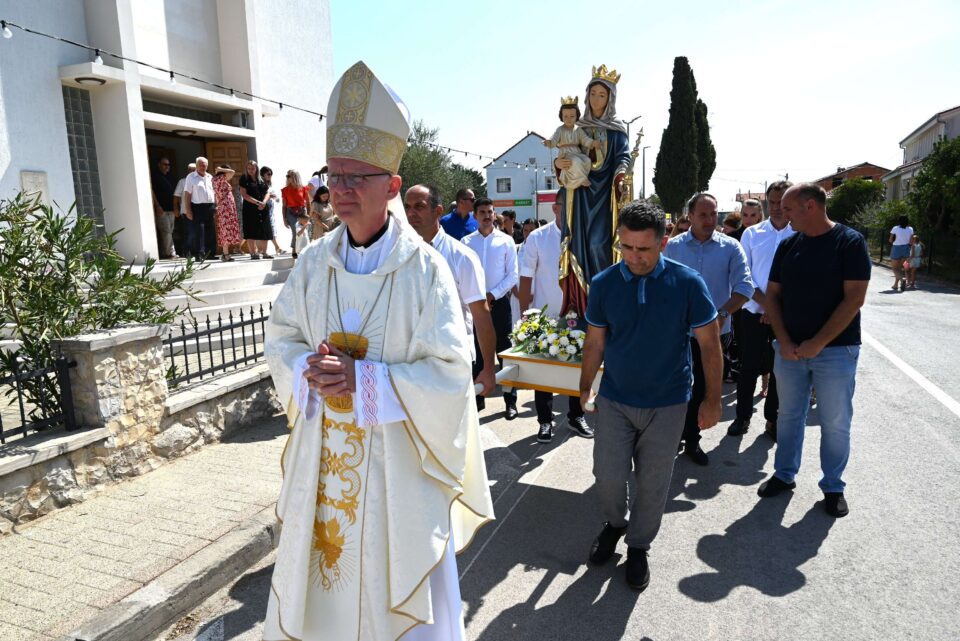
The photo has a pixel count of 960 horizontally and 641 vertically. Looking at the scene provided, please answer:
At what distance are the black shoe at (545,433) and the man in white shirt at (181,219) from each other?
8322 millimetres

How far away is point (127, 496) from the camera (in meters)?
4.39

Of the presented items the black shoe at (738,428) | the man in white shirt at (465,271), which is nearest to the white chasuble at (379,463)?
the man in white shirt at (465,271)

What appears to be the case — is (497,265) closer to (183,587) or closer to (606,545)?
(606,545)

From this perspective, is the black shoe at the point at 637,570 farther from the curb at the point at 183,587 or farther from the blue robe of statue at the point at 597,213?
the blue robe of statue at the point at 597,213

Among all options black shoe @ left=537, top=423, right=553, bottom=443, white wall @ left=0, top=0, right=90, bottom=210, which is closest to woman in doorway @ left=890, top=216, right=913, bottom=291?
black shoe @ left=537, top=423, right=553, bottom=443

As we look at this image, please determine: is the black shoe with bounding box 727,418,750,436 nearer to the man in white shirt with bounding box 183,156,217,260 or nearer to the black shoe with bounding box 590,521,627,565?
the black shoe with bounding box 590,521,627,565

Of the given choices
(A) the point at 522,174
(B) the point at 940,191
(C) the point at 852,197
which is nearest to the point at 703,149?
(C) the point at 852,197

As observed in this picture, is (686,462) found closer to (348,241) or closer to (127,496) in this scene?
(348,241)

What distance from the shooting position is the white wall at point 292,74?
1443 cm

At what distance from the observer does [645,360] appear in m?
3.34

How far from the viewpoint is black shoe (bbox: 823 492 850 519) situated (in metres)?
4.17

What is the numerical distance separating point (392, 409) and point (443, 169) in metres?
38.7

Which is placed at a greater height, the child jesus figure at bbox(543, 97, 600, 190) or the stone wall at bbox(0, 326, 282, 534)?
the child jesus figure at bbox(543, 97, 600, 190)

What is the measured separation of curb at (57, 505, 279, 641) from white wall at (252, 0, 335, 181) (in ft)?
39.0
